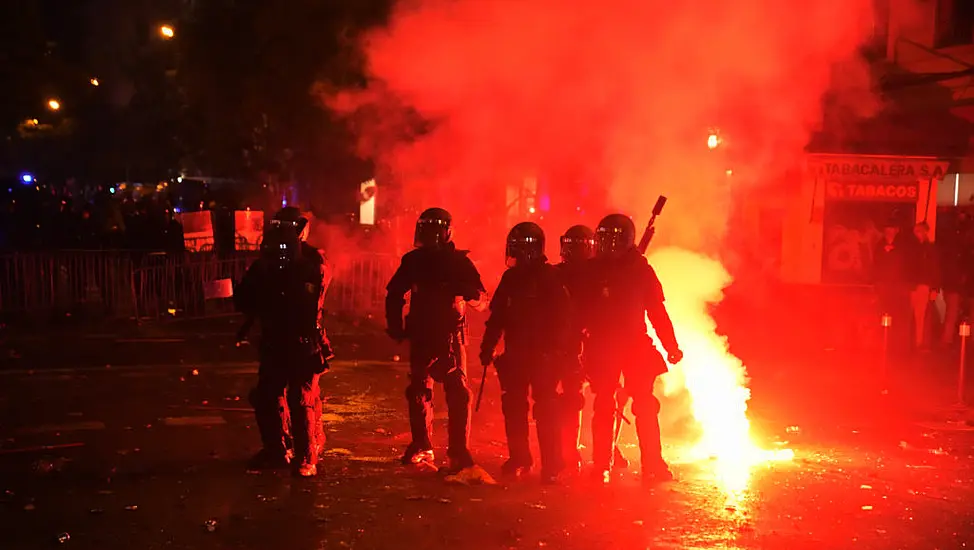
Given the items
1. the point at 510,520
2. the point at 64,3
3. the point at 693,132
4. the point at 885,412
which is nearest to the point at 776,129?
the point at 693,132

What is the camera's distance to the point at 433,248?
7512 mm

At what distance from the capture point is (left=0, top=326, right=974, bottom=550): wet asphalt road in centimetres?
606

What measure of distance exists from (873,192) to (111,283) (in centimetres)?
1250

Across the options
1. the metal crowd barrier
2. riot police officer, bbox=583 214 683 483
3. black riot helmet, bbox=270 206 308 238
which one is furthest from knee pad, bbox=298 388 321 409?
the metal crowd barrier

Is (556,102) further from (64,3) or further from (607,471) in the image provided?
(64,3)

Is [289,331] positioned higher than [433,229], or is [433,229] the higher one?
[433,229]

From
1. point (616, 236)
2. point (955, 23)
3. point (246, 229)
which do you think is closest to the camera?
point (616, 236)

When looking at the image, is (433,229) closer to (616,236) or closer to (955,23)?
(616,236)

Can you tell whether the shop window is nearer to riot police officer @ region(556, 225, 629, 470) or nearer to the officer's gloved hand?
riot police officer @ region(556, 225, 629, 470)

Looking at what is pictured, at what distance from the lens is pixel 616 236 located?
7469 millimetres

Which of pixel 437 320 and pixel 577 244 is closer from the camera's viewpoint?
pixel 437 320

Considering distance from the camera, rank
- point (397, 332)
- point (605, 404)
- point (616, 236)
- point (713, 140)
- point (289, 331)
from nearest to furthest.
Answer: point (289, 331) → point (605, 404) → point (616, 236) → point (397, 332) → point (713, 140)

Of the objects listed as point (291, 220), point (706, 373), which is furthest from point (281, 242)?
point (706, 373)

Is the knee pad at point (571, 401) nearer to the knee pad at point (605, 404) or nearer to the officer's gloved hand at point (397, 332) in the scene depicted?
the knee pad at point (605, 404)
